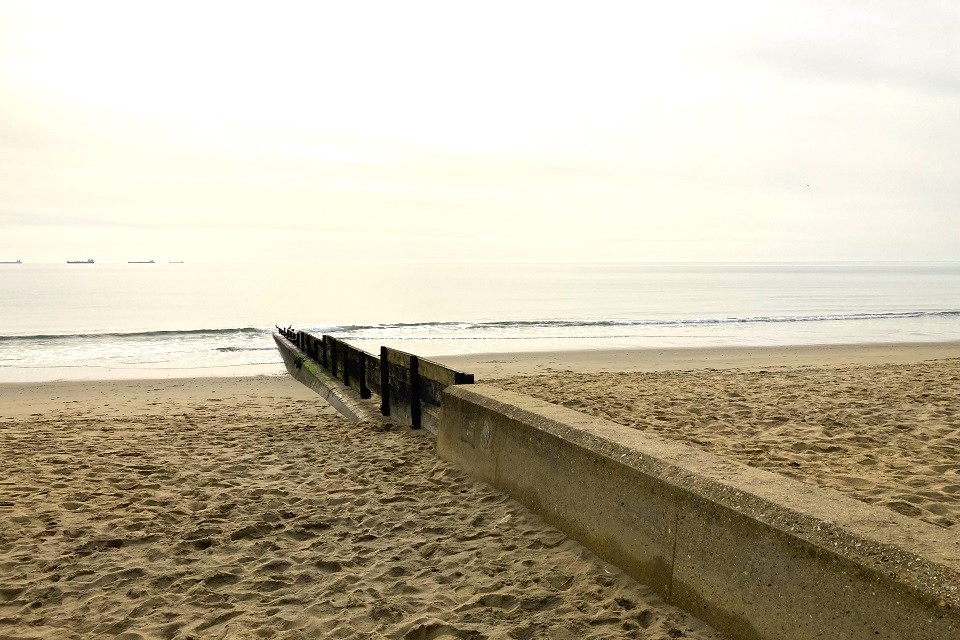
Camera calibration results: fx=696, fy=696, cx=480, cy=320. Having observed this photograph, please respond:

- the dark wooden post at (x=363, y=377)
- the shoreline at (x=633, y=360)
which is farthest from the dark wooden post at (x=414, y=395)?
the shoreline at (x=633, y=360)

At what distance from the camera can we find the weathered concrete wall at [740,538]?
2625mm

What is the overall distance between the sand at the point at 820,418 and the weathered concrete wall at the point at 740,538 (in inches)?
75.8

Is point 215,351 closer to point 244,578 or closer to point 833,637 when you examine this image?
point 244,578

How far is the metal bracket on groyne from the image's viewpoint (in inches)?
295

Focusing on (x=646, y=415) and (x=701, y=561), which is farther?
(x=646, y=415)

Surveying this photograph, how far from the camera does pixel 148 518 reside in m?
5.29

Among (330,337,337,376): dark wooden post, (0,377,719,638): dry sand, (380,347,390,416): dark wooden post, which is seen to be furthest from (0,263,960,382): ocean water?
(0,377,719,638): dry sand

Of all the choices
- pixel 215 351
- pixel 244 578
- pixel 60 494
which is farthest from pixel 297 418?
pixel 215 351

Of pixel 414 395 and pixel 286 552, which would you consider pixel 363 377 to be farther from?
pixel 286 552

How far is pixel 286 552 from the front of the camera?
4.62 metres

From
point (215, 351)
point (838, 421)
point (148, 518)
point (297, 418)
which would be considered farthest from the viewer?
point (215, 351)

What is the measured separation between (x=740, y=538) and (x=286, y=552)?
2902 millimetres

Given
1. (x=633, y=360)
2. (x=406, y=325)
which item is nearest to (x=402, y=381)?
(x=633, y=360)

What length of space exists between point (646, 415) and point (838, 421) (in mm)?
2165
